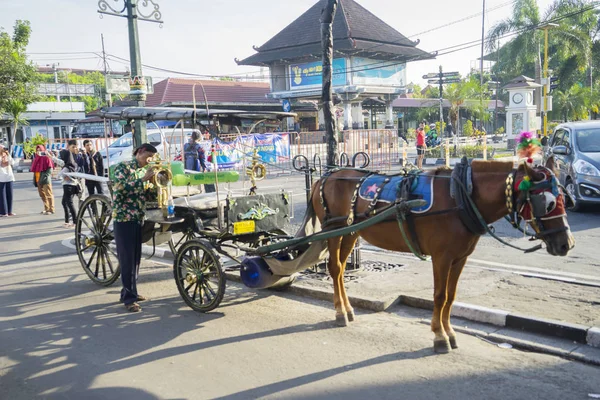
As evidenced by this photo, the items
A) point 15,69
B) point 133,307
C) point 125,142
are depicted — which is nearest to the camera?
point 133,307

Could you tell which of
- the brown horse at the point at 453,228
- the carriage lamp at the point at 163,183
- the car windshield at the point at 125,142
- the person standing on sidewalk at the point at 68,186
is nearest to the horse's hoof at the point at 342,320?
the brown horse at the point at 453,228

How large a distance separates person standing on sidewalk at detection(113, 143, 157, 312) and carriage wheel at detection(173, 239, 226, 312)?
1.88 feet

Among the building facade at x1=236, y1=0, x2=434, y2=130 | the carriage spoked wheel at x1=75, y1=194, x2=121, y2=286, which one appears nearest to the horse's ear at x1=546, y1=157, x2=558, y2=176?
the carriage spoked wheel at x1=75, y1=194, x2=121, y2=286

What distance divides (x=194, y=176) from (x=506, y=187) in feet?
13.3

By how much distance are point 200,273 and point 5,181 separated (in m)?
10.7

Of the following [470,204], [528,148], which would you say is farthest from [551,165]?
[470,204]

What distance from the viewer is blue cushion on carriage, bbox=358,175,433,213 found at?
5.12 meters

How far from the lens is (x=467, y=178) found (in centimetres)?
492

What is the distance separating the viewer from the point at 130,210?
6629 millimetres

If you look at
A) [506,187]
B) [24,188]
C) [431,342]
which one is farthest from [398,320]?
[24,188]

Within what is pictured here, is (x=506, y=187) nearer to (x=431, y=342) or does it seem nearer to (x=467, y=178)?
(x=467, y=178)

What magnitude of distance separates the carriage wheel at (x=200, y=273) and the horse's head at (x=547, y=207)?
3319 millimetres

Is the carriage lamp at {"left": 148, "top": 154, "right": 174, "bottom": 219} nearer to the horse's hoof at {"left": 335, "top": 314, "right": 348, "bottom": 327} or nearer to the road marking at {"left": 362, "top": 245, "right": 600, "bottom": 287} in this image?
the horse's hoof at {"left": 335, "top": 314, "right": 348, "bottom": 327}

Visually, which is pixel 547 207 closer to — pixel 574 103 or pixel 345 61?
pixel 345 61
